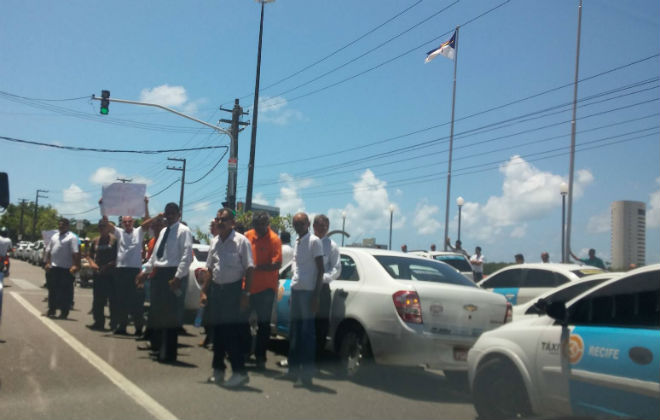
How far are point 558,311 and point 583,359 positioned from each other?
0.36 meters

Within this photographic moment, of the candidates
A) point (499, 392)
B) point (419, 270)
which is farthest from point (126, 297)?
point (499, 392)

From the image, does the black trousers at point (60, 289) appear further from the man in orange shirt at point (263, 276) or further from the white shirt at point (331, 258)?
the white shirt at point (331, 258)

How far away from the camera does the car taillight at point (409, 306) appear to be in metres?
6.56

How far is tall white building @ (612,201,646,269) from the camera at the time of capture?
1198 cm

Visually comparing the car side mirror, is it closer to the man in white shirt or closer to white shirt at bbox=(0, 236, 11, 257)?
the man in white shirt

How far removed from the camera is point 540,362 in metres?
4.77

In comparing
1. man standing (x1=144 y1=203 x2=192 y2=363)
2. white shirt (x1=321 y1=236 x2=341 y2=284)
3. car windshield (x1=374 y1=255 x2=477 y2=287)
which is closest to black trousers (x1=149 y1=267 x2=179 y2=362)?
man standing (x1=144 y1=203 x2=192 y2=363)

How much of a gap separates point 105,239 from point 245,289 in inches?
186

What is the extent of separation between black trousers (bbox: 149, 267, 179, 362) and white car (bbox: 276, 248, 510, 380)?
6.16 ft

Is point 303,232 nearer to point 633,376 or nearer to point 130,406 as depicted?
point 130,406

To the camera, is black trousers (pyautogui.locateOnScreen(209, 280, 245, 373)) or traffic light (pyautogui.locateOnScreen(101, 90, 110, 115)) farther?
traffic light (pyautogui.locateOnScreen(101, 90, 110, 115))

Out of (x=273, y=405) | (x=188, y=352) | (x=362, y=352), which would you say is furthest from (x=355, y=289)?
(x=188, y=352)

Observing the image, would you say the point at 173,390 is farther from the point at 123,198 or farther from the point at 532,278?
the point at 123,198

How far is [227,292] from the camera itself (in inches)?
271
